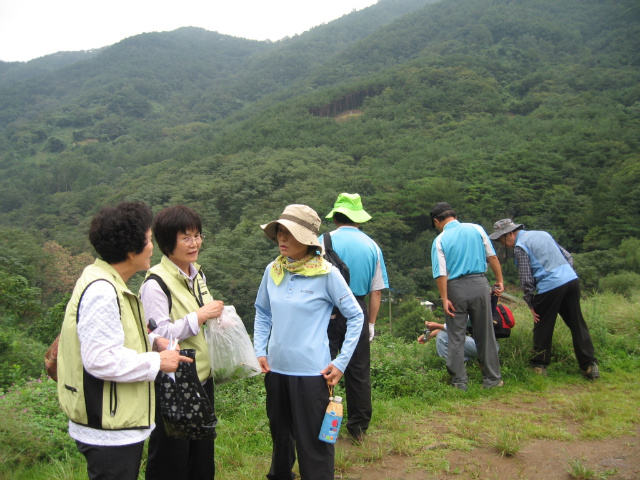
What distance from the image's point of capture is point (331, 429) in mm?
2051

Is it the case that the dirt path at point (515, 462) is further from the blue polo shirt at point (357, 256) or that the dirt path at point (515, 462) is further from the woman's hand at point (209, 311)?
the woman's hand at point (209, 311)

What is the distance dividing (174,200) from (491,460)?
41.5m

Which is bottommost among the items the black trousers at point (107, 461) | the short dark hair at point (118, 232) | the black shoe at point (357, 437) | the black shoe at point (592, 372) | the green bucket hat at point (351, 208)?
the black shoe at point (592, 372)

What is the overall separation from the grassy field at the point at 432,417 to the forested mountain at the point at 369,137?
21.9 meters

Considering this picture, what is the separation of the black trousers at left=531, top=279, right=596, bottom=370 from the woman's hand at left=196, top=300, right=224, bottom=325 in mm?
2893

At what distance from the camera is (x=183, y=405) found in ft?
6.02

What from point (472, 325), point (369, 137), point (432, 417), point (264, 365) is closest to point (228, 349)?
point (264, 365)

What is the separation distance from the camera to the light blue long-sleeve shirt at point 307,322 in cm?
211

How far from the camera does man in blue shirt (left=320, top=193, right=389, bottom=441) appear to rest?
2934 mm

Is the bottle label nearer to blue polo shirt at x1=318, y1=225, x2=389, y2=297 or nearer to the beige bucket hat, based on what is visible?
the beige bucket hat

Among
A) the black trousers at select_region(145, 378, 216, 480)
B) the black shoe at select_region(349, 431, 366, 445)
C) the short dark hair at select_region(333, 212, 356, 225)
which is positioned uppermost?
the short dark hair at select_region(333, 212, 356, 225)

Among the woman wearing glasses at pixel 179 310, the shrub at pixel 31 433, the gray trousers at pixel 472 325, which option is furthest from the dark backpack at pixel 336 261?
the shrub at pixel 31 433

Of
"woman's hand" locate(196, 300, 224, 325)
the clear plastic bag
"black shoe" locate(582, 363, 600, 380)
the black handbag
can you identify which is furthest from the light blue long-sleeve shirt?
"black shoe" locate(582, 363, 600, 380)

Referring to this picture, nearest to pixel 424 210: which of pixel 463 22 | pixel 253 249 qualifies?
pixel 253 249
